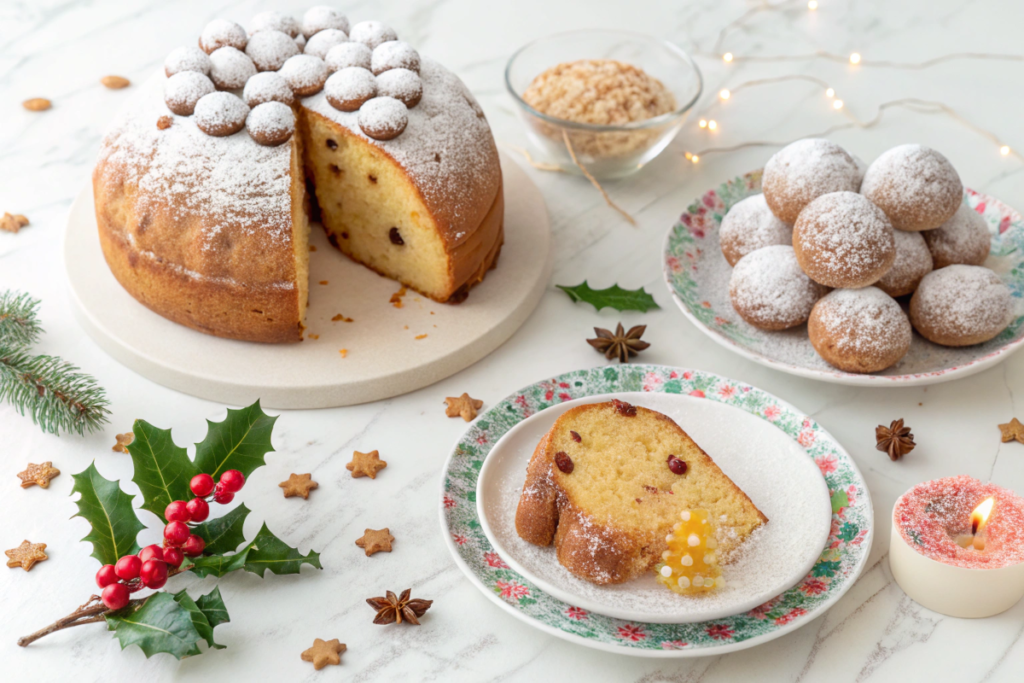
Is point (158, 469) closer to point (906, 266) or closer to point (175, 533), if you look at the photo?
point (175, 533)

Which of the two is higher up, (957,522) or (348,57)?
(348,57)

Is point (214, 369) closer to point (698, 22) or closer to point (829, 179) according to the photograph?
point (829, 179)

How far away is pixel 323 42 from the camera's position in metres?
2.46

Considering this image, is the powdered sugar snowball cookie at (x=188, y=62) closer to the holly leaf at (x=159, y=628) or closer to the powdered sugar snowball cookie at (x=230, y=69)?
the powdered sugar snowball cookie at (x=230, y=69)

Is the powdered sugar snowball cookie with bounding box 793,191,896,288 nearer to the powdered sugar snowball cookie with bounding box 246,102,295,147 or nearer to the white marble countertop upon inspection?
the white marble countertop

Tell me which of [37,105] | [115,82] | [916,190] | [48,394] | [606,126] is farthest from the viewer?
[115,82]

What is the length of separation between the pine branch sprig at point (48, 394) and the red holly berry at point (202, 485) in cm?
49

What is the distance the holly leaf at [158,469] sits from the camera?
1.78 metres

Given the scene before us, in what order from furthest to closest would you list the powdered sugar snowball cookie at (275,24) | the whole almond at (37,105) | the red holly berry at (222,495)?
the whole almond at (37,105)
the powdered sugar snowball cookie at (275,24)
the red holly berry at (222,495)

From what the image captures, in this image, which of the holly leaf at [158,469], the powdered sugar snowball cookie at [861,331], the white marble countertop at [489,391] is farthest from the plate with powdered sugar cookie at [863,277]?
the holly leaf at [158,469]

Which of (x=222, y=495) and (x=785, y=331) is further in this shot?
(x=785, y=331)

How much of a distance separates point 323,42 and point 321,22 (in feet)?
0.38

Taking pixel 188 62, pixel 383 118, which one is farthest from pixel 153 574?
pixel 188 62

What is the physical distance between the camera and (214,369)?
2221mm
